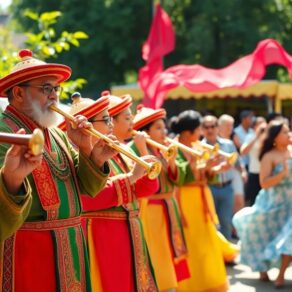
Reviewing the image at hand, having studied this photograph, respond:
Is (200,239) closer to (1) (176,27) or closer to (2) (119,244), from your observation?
(2) (119,244)

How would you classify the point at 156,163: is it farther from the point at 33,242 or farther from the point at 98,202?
the point at 33,242

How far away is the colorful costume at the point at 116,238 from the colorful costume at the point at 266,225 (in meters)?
3.18

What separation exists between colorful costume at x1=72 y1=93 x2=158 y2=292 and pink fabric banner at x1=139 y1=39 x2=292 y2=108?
152 inches

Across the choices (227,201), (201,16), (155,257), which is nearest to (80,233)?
(155,257)

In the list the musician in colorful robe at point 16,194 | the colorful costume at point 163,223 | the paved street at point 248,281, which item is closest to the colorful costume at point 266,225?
the paved street at point 248,281

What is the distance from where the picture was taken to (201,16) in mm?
24312

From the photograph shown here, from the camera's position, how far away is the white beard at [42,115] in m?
3.96

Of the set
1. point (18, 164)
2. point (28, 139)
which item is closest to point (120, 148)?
point (18, 164)

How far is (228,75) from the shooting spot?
30.7 ft

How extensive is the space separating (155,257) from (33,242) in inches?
116

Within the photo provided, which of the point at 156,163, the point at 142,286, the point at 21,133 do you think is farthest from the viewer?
the point at 142,286

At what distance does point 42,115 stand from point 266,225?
482cm

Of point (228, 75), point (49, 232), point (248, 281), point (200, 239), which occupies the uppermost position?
point (228, 75)

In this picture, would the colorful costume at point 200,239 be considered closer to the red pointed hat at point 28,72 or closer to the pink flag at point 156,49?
the pink flag at point 156,49
